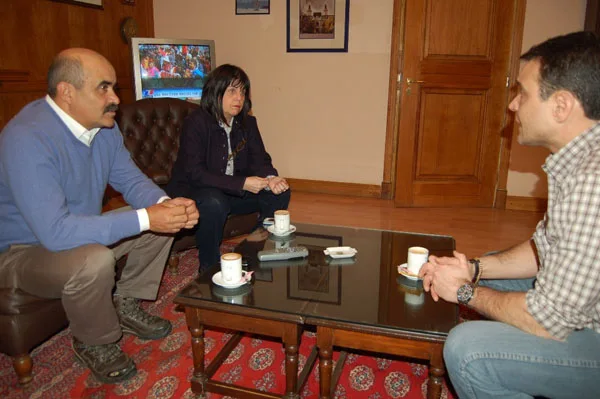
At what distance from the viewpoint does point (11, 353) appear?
5.85 ft

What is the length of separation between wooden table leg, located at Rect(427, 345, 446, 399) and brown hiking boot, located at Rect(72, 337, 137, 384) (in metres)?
1.14

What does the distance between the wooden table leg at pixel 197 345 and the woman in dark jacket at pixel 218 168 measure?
868 mm

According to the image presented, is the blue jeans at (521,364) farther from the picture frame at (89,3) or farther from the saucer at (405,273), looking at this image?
the picture frame at (89,3)

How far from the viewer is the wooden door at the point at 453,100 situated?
3.94 m

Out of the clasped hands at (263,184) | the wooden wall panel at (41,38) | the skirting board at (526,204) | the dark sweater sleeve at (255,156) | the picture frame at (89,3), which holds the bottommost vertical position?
the skirting board at (526,204)

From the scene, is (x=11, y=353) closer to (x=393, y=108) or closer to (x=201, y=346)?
(x=201, y=346)

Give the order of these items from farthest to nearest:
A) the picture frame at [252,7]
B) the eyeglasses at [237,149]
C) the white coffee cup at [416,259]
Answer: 1. the picture frame at [252,7]
2. the eyeglasses at [237,149]
3. the white coffee cup at [416,259]

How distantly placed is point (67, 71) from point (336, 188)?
3215 mm

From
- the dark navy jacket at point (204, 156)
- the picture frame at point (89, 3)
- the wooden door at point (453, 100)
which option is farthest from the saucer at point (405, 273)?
the picture frame at point (89, 3)

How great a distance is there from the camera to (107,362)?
1.85m

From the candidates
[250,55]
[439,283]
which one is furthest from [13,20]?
[439,283]

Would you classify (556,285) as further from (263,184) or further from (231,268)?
(263,184)

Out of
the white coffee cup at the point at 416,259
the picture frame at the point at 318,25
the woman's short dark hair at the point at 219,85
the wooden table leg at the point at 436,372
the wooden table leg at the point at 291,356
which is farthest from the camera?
the picture frame at the point at 318,25

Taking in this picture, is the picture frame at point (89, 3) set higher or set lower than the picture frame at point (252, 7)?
lower
